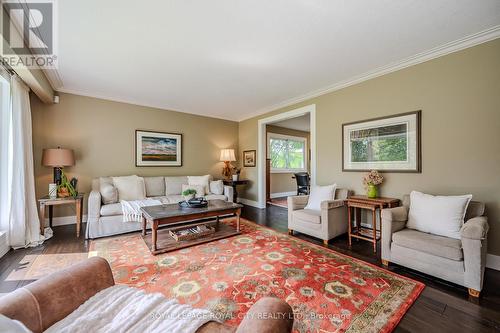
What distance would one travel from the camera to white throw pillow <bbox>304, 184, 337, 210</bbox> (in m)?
3.37

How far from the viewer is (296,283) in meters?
2.00

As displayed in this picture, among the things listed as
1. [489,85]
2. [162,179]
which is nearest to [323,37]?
[489,85]

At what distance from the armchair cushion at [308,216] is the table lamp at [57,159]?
3.83 metres

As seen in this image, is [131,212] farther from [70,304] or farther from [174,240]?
[70,304]

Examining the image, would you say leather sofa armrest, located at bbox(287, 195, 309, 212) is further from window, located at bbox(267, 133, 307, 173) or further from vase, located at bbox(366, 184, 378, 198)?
window, located at bbox(267, 133, 307, 173)

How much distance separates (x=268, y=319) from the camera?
2.56 feet

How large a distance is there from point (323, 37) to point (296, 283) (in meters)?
2.61

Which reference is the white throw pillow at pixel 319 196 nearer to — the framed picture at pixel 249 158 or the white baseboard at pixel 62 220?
the framed picture at pixel 249 158

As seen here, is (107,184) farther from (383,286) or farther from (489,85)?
(489,85)

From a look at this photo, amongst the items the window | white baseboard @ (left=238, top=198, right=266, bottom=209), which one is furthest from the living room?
the window

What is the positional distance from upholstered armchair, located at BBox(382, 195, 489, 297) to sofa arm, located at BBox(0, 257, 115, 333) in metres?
2.61

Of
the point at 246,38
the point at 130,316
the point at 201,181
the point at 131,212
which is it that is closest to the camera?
the point at 130,316

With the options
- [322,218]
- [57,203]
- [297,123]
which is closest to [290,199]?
[322,218]

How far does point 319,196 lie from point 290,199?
1.53 ft
